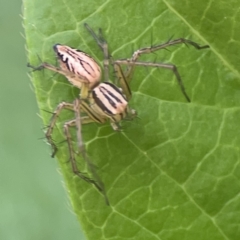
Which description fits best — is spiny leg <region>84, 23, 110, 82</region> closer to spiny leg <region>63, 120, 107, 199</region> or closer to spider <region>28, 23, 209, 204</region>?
spider <region>28, 23, 209, 204</region>

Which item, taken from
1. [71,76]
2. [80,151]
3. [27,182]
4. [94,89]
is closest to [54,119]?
[80,151]

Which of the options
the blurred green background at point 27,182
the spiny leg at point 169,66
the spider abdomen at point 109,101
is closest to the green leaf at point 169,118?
the spiny leg at point 169,66

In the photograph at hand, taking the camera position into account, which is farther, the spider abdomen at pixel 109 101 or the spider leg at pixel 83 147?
the spider abdomen at pixel 109 101

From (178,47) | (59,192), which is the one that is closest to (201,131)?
(178,47)

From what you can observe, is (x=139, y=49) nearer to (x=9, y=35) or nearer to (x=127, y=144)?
(x=127, y=144)

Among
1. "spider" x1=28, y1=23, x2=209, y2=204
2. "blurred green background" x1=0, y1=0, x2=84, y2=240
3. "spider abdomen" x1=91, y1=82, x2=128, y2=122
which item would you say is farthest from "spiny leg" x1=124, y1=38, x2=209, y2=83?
"blurred green background" x1=0, y1=0, x2=84, y2=240

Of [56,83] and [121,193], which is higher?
[56,83]

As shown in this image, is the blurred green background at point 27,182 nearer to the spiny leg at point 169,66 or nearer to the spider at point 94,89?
the spider at point 94,89
